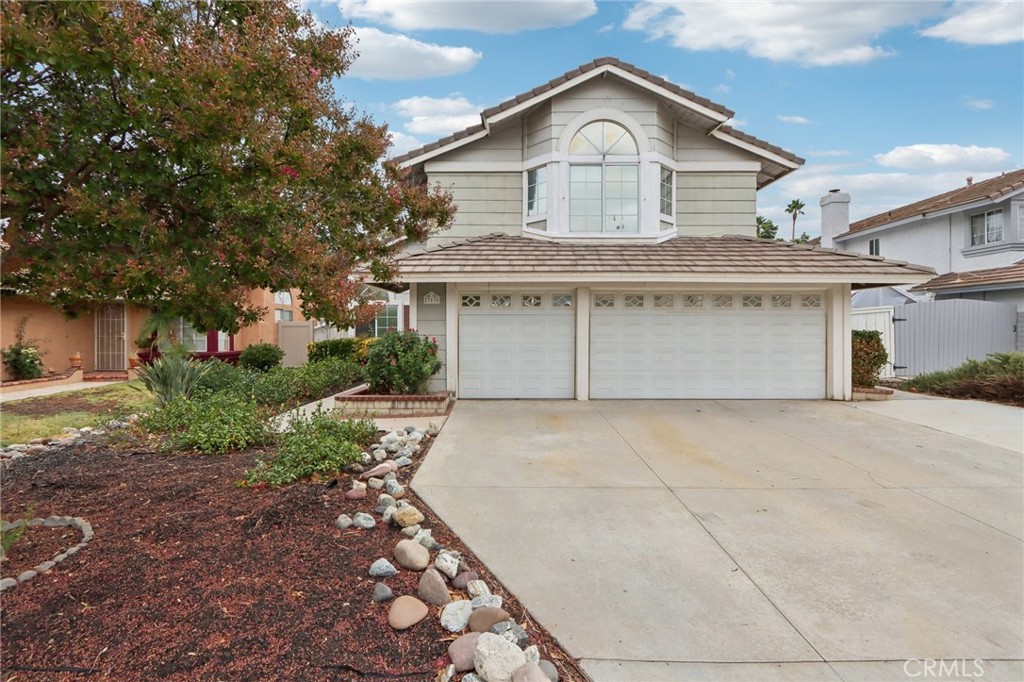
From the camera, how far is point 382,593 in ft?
9.58

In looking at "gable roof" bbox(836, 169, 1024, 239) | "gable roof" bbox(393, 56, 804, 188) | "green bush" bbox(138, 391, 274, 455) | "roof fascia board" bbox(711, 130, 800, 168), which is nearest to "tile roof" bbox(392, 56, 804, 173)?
"gable roof" bbox(393, 56, 804, 188)

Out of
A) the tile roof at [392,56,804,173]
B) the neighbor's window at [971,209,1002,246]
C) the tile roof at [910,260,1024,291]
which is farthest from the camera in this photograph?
the neighbor's window at [971,209,1002,246]

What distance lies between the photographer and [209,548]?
134 inches

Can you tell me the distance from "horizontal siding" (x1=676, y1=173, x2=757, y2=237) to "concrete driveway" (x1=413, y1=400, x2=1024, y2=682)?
5724mm

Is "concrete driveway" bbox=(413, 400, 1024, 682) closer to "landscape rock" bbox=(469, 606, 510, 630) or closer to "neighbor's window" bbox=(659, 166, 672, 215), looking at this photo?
"landscape rock" bbox=(469, 606, 510, 630)

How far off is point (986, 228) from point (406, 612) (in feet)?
75.2

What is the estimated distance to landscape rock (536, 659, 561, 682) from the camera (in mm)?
2348

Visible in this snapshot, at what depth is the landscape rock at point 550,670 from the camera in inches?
92.4

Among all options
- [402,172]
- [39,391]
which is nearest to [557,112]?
[402,172]

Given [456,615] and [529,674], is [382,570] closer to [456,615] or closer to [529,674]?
[456,615]

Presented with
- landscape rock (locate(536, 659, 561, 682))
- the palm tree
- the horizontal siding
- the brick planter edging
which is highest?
Answer: the palm tree

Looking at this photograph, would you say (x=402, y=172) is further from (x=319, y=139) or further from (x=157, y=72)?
(x=157, y=72)

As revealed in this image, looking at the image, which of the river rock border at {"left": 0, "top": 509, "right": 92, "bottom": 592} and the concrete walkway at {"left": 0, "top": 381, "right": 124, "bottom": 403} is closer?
the river rock border at {"left": 0, "top": 509, "right": 92, "bottom": 592}

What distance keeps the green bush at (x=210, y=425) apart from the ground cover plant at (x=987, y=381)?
12.6 metres
